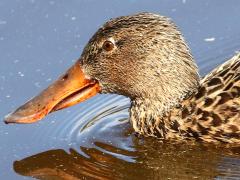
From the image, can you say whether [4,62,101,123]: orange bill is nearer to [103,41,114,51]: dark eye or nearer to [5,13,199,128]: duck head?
[5,13,199,128]: duck head

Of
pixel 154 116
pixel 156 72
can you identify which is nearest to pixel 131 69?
pixel 156 72

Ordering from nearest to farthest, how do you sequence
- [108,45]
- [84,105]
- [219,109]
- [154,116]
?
[219,109]
[108,45]
[154,116]
[84,105]

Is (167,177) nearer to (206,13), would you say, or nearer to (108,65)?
(108,65)

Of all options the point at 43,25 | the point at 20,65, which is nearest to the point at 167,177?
the point at 20,65

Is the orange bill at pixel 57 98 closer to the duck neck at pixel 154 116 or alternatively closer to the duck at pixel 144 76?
the duck at pixel 144 76

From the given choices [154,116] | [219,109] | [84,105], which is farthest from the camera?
[84,105]

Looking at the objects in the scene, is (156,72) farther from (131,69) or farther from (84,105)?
(84,105)

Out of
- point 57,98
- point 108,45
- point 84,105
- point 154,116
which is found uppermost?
point 108,45
